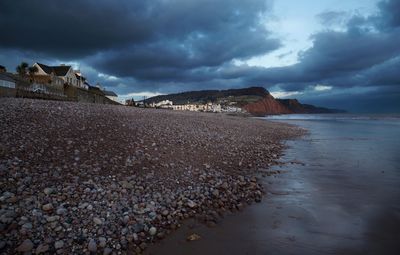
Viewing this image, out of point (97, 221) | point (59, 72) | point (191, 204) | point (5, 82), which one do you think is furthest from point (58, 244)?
point (59, 72)

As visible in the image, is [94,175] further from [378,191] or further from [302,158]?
[302,158]

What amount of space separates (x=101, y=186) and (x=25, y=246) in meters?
2.56

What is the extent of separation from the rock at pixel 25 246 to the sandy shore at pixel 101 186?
0.02m

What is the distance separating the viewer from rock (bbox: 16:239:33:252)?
A: 483 centimetres

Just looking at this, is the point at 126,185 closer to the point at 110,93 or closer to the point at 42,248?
the point at 42,248

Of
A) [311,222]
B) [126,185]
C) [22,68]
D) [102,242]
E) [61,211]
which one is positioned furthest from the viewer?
[22,68]

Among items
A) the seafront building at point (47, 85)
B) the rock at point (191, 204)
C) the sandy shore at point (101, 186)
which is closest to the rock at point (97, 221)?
the sandy shore at point (101, 186)

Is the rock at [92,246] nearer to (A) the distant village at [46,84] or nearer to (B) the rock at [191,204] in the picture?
(B) the rock at [191,204]

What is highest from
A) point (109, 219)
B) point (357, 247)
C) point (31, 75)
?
point (31, 75)

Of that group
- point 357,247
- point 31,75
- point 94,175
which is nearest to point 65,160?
point 94,175

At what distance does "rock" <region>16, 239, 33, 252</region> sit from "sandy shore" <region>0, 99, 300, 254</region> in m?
0.02

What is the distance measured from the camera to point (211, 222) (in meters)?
6.70

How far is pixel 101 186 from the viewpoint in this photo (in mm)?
7316

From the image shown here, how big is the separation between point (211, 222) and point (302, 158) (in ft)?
36.7
